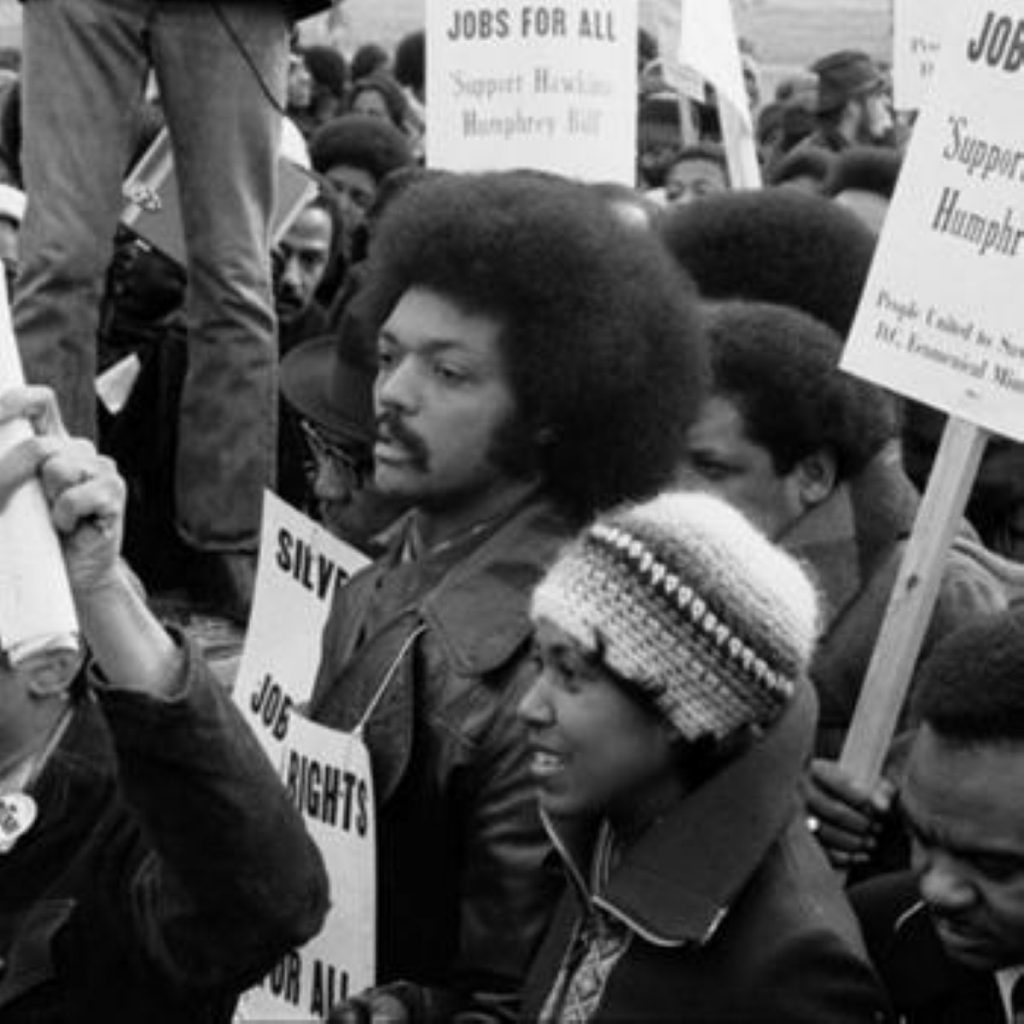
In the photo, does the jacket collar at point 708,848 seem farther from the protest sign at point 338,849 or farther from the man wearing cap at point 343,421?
the man wearing cap at point 343,421

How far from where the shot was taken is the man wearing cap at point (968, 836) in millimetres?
3090

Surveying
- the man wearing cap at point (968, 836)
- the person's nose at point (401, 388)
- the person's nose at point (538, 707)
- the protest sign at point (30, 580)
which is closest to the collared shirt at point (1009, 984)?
the man wearing cap at point (968, 836)

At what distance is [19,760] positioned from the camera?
129 inches

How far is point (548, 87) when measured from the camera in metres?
6.27

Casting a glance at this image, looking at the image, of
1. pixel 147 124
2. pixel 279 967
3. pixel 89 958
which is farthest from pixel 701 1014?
pixel 147 124

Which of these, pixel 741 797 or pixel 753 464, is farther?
pixel 753 464

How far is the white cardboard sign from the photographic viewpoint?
4031 millimetres

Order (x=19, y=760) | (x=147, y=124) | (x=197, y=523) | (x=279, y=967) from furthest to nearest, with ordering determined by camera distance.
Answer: (x=147, y=124)
(x=197, y=523)
(x=279, y=967)
(x=19, y=760)

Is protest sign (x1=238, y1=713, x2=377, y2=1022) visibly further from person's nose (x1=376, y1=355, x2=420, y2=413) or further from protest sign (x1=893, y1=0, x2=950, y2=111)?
protest sign (x1=893, y1=0, x2=950, y2=111)

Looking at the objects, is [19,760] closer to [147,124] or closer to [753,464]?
[753,464]

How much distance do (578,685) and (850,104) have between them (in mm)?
9437

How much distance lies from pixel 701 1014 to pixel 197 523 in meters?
3.25

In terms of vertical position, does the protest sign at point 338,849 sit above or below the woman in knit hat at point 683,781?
below

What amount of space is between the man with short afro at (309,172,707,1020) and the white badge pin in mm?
496
